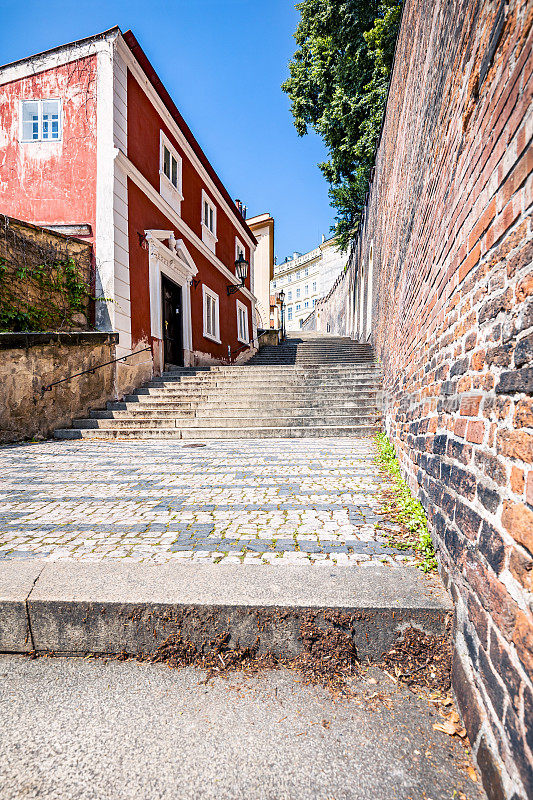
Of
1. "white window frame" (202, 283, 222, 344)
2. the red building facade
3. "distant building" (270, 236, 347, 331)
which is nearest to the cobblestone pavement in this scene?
the red building facade

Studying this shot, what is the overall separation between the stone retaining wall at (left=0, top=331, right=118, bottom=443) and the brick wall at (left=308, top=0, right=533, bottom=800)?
6268 millimetres

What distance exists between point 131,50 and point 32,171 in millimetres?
3605

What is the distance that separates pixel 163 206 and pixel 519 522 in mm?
11693

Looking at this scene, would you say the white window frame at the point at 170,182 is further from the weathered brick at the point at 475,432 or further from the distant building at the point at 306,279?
the distant building at the point at 306,279

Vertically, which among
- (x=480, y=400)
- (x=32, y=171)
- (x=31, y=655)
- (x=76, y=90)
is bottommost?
(x=31, y=655)

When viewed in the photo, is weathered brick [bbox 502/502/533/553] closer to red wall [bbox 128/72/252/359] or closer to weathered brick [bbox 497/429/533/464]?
weathered brick [bbox 497/429/533/464]

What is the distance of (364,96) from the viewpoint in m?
14.9

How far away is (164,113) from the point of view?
428 inches

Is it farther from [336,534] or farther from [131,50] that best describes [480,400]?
[131,50]

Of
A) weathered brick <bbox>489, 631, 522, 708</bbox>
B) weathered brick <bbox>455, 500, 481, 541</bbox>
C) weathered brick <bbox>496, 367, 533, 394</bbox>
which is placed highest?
weathered brick <bbox>496, 367, 533, 394</bbox>

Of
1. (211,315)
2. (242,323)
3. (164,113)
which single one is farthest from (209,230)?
(242,323)

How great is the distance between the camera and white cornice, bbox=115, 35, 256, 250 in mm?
9078

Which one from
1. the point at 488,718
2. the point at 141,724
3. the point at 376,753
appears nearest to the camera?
the point at 488,718

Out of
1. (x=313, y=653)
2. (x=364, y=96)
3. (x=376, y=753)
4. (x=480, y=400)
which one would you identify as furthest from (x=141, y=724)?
(x=364, y=96)
